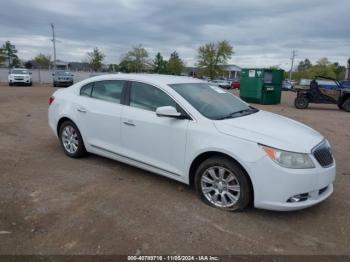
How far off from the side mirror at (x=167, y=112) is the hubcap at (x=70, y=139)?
205cm

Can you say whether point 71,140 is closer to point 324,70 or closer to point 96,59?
point 96,59

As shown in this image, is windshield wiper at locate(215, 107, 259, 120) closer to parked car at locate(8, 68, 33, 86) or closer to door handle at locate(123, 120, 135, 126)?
door handle at locate(123, 120, 135, 126)

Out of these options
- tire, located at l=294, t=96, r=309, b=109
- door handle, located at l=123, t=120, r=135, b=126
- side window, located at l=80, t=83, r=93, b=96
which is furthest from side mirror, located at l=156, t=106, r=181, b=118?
tire, located at l=294, t=96, r=309, b=109

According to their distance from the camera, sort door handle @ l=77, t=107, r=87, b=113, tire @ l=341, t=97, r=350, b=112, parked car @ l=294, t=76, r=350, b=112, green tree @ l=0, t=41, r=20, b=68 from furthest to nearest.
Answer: green tree @ l=0, t=41, r=20, b=68
parked car @ l=294, t=76, r=350, b=112
tire @ l=341, t=97, r=350, b=112
door handle @ l=77, t=107, r=87, b=113

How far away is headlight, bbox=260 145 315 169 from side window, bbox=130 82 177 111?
4.41 feet

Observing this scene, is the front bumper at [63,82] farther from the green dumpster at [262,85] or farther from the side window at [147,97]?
the side window at [147,97]

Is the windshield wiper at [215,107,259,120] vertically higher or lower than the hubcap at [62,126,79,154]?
higher

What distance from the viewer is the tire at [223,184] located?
3.43m

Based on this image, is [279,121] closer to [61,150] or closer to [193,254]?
[193,254]

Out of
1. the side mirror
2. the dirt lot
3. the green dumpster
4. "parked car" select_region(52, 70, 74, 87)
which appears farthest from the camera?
"parked car" select_region(52, 70, 74, 87)

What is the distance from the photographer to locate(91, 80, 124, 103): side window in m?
4.64

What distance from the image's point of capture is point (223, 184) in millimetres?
3594

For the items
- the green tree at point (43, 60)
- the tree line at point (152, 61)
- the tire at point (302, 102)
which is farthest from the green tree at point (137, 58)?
the tire at point (302, 102)

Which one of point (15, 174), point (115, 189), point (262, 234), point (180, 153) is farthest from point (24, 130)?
point (262, 234)
